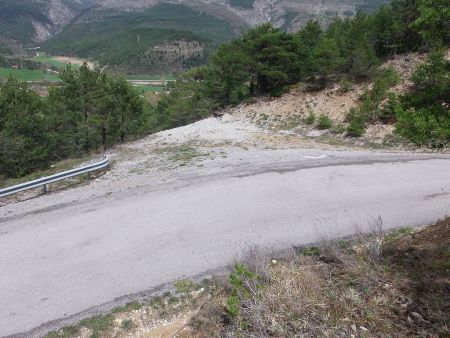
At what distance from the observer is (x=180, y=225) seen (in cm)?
829

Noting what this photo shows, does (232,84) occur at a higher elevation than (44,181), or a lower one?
higher

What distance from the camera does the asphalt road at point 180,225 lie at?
624 centimetres

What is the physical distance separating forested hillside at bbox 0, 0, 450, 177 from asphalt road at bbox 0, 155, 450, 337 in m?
10.6

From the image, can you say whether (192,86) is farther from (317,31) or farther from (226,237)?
(226,237)

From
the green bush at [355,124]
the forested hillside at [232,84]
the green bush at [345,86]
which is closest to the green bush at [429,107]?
the forested hillside at [232,84]

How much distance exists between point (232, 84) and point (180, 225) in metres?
26.5

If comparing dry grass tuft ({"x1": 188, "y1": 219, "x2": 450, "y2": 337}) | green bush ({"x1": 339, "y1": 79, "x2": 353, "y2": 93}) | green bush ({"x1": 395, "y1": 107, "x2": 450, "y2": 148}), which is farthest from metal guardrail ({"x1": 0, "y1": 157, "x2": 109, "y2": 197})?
green bush ({"x1": 339, "y1": 79, "x2": 353, "y2": 93})

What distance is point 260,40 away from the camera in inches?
1142

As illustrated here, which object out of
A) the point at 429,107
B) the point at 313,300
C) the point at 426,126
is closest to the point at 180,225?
the point at 313,300

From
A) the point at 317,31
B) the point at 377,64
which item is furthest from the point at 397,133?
the point at 317,31

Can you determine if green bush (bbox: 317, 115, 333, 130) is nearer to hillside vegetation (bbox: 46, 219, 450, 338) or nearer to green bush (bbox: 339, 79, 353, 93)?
green bush (bbox: 339, 79, 353, 93)

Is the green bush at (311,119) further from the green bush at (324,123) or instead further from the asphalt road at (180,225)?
the asphalt road at (180,225)

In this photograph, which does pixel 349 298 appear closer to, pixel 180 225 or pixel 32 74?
pixel 180 225

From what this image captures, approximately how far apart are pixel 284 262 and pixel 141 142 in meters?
15.4
